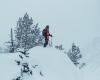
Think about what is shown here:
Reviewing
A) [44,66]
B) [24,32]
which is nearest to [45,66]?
[44,66]

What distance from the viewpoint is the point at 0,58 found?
27.5m

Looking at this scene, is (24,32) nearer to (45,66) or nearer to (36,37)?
(36,37)

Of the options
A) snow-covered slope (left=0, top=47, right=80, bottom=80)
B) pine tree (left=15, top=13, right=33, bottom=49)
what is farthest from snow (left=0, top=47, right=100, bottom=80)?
pine tree (left=15, top=13, right=33, bottom=49)

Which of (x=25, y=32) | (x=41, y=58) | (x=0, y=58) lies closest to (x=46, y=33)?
(x=41, y=58)

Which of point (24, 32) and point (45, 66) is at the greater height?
point (45, 66)

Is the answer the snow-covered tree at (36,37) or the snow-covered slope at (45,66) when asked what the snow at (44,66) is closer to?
the snow-covered slope at (45,66)

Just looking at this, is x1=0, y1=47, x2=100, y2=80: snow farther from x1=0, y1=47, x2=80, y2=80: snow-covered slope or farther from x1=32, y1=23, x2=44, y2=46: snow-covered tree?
x1=32, y1=23, x2=44, y2=46: snow-covered tree

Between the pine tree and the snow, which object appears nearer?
the snow

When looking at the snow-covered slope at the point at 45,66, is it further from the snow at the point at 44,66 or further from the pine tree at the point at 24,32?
the pine tree at the point at 24,32

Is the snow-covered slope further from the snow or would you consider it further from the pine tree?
the pine tree

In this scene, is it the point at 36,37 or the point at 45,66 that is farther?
the point at 36,37

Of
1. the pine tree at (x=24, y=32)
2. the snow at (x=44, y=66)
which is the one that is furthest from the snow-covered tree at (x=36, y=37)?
the snow at (x=44, y=66)

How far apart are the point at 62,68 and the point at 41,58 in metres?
2.03

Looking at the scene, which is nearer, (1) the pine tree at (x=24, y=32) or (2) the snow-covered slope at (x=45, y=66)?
(2) the snow-covered slope at (x=45, y=66)
